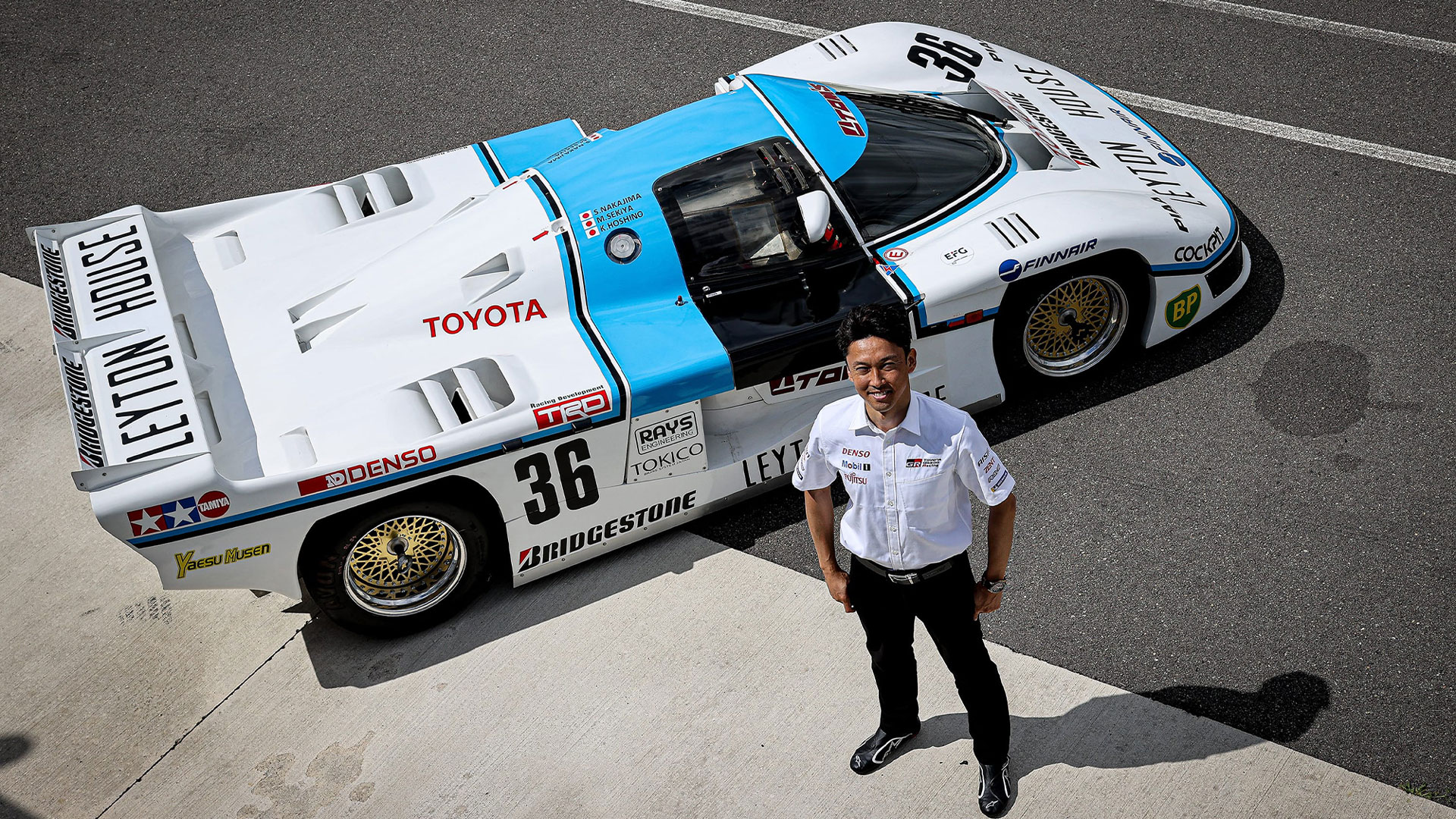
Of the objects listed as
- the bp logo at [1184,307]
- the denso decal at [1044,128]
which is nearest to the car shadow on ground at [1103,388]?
the bp logo at [1184,307]

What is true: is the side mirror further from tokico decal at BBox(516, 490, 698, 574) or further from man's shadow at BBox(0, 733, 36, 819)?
man's shadow at BBox(0, 733, 36, 819)

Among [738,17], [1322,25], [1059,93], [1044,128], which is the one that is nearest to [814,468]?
[1044,128]

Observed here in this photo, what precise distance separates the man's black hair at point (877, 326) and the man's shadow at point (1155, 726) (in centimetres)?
166

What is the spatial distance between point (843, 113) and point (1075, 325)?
1.40 meters

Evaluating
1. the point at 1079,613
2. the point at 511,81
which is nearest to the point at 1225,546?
the point at 1079,613

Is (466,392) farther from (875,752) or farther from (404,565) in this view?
(875,752)

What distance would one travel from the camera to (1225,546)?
4375mm

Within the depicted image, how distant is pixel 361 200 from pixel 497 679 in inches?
94.6

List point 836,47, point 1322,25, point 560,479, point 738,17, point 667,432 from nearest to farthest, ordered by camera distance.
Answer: point 560,479, point 667,432, point 836,47, point 1322,25, point 738,17

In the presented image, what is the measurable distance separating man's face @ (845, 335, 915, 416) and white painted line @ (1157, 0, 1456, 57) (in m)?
5.90

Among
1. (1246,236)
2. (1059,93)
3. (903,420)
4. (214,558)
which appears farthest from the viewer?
(1246,236)

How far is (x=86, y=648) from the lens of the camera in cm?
434

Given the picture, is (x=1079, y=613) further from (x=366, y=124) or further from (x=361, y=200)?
(x=366, y=124)

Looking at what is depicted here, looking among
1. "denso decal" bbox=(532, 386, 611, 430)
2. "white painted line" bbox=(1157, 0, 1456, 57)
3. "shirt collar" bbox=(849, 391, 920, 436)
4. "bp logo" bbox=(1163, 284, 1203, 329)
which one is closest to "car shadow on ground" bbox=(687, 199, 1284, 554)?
"bp logo" bbox=(1163, 284, 1203, 329)
